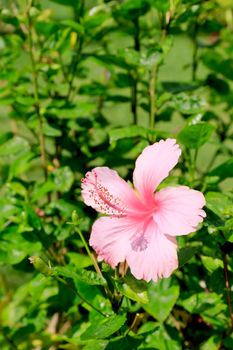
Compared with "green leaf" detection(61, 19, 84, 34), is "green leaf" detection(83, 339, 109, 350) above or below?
below

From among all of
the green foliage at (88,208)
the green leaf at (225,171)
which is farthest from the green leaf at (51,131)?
the green leaf at (225,171)

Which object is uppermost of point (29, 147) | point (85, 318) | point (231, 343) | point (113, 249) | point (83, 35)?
point (83, 35)

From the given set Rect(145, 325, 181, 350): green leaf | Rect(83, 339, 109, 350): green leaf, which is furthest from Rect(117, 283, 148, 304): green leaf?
Rect(145, 325, 181, 350): green leaf

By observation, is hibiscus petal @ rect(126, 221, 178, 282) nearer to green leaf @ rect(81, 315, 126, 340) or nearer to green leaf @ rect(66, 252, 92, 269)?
green leaf @ rect(81, 315, 126, 340)

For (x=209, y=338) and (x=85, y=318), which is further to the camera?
(x=85, y=318)

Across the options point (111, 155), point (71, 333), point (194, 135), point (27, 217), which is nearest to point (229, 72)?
point (111, 155)

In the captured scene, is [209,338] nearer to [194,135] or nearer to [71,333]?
[71,333]

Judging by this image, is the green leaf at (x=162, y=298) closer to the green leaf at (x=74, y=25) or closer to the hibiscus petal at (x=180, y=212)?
the hibiscus petal at (x=180, y=212)
